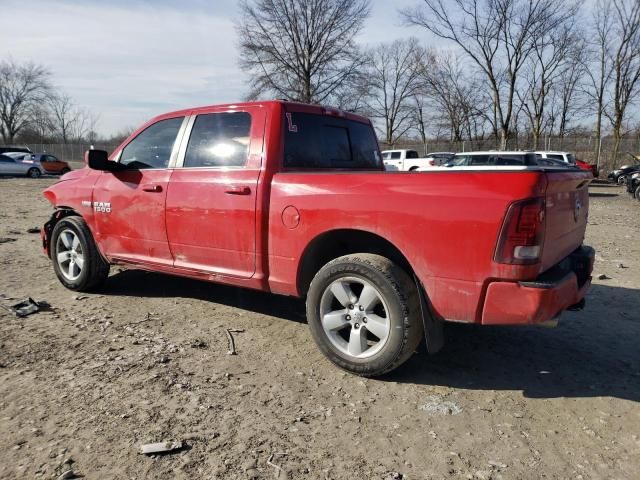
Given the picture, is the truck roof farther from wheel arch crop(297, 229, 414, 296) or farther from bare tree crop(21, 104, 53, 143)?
bare tree crop(21, 104, 53, 143)

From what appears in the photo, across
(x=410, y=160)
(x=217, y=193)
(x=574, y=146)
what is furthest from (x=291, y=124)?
(x=574, y=146)

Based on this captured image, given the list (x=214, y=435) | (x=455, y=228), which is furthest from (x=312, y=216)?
(x=214, y=435)

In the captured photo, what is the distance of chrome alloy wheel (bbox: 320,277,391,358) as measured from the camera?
331 centimetres

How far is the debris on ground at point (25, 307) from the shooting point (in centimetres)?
453

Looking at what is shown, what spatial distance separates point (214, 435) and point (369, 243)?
1.64 metres

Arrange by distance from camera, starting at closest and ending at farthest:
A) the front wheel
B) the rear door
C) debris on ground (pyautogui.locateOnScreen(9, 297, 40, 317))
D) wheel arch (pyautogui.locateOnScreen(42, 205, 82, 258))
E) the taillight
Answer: the taillight → debris on ground (pyautogui.locateOnScreen(9, 297, 40, 317)) → wheel arch (pyautogui.locateOnScreen(42, 205, 82, 258)) → the rear door → the front wheel

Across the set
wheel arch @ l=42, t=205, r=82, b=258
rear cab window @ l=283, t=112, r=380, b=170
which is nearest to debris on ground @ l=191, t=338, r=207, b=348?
rear cab window @ l=283, t=112, r=380, b=170

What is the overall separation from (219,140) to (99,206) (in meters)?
1.64

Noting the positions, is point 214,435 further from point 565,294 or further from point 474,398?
point 565,294

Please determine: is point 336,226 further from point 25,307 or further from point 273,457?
point 25,307

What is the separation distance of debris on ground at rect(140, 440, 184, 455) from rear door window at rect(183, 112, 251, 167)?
2.15m

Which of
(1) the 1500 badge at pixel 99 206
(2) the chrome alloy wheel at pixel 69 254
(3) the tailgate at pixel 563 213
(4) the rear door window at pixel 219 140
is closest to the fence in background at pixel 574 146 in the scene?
(2) the chrome alloy wheel at pixel 69 254

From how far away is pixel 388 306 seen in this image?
10.5 feet

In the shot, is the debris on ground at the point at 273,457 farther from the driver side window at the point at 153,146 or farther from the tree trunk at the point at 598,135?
the tree trunk at the point at 598,135
